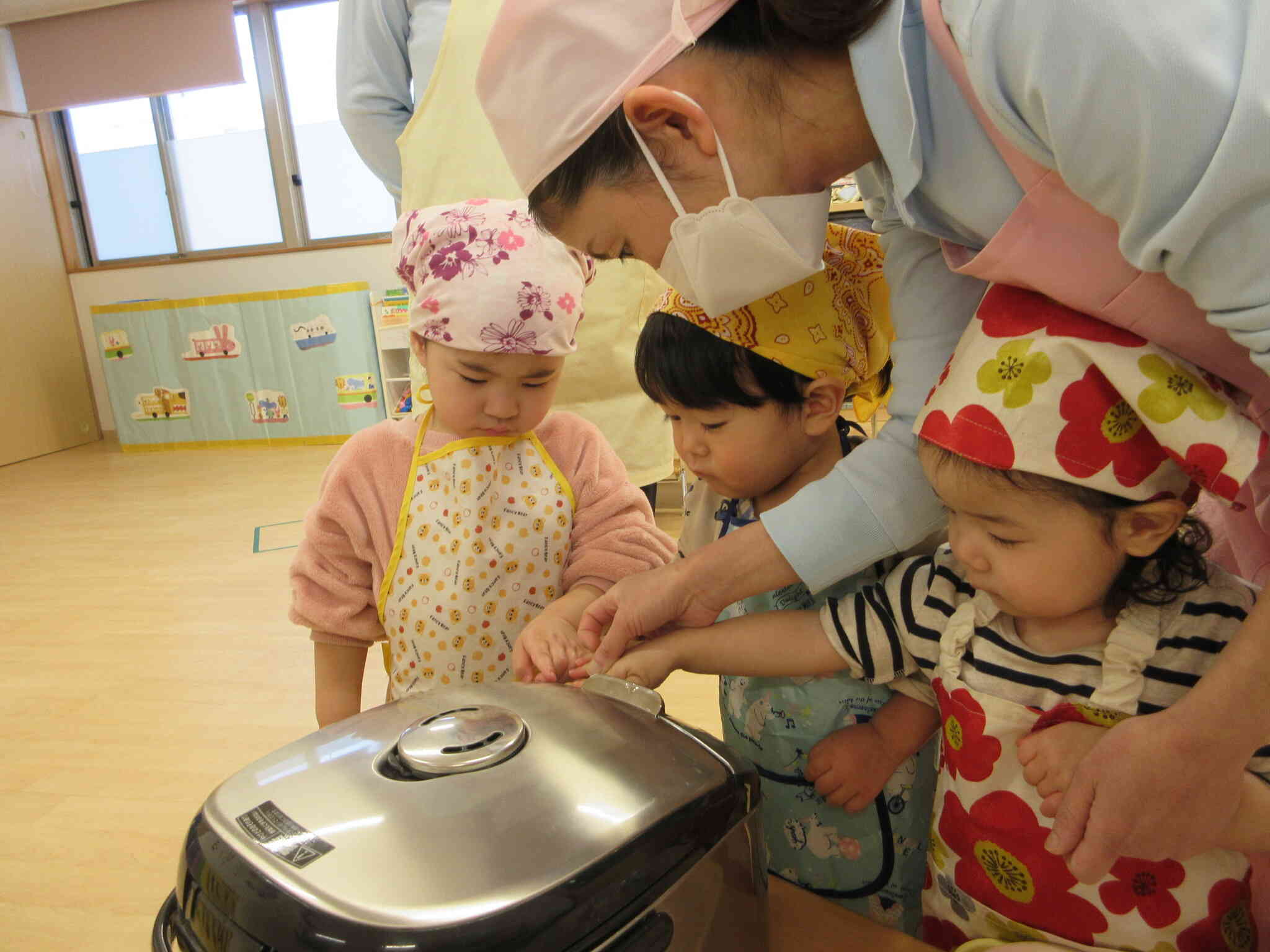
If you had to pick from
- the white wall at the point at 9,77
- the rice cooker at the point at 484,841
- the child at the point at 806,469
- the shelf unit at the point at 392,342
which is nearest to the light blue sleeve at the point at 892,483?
the child at the point at 806,469

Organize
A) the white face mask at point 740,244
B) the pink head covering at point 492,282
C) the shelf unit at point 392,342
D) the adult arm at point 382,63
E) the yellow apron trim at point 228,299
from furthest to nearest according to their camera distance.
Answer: the yellow apron trim at point 228,299 → the shelf unit at point 392,342 → the adult arm at point 382,63 → the pink head covering at point 492,282 → the white face mask at point 740,244

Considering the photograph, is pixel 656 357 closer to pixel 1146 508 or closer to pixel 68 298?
pixel 1146 508

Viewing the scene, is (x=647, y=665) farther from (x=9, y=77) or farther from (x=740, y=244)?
(x=9, y=77)

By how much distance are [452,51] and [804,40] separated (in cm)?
100

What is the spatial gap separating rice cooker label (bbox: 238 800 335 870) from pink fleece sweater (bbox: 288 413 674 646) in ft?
1.67

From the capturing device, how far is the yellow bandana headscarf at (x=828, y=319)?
730 millimetres

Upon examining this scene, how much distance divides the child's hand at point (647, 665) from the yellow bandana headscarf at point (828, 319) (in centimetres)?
26

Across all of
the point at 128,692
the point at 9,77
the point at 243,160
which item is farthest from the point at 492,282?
the point at 9,77

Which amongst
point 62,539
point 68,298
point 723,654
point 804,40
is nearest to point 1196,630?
point 723,654

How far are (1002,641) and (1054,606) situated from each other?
0.06 meters

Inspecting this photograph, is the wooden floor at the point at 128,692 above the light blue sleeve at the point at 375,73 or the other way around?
the other way around

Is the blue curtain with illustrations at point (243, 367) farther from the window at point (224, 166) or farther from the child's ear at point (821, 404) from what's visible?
the child's ear at point (821, 404)

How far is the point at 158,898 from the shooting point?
1.12m

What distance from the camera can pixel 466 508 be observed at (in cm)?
89
